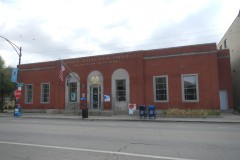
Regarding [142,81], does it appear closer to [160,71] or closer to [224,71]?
[160,71]

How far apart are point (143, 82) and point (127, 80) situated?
6.61 ft

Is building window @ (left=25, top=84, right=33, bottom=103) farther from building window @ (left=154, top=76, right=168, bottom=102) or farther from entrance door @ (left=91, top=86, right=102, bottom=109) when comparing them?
building window @ (left=154, top=76, right=168, bottom=102)

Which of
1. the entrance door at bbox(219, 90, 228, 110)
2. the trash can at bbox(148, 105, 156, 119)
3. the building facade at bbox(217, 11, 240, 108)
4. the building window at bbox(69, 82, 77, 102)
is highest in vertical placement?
the building facade at bbox(217, 11, 240, 108)

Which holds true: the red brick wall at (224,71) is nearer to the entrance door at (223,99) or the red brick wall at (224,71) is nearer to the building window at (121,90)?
the entrance door at (223,99)

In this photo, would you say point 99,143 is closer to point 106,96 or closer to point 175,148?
point 175,148

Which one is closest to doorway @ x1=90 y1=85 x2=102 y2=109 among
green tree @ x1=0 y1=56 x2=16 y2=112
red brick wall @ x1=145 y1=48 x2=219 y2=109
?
red brick wall @ x1=145 y1=48 x2=219 y2=109

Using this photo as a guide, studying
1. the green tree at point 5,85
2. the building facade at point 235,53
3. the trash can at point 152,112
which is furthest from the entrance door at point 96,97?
the building facade at point 235,53

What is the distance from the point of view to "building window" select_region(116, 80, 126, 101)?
29.8 meters

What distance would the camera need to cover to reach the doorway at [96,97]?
3117 centimetres

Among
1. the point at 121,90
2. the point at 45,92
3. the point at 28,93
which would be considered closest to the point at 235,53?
the point at 121,90

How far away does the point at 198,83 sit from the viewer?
26.4 m

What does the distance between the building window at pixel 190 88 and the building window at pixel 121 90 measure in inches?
273

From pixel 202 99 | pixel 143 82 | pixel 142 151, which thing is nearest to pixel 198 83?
pixel 202 99

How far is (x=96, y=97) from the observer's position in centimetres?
3141
